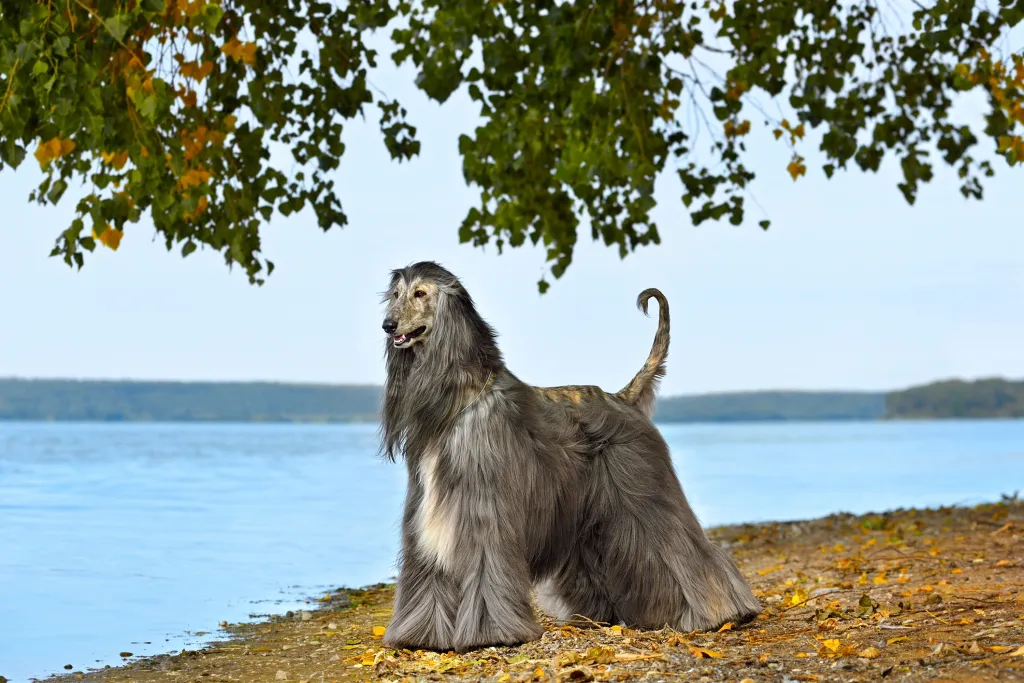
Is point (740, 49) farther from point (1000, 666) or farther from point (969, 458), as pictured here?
point (969, 458)

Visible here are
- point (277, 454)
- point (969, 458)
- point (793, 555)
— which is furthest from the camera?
point (277, 454)

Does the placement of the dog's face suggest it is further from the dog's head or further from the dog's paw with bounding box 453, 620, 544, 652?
the dog's paw with bounding box 453, 620, 544, 652

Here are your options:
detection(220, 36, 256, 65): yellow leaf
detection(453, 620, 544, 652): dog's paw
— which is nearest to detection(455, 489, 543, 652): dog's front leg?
detection(453, 620, 544, 652): dog's paw

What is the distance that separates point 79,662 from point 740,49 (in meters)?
7.41

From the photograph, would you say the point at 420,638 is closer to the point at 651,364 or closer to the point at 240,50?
the point at 651,364

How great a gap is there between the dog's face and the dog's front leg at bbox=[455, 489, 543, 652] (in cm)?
80

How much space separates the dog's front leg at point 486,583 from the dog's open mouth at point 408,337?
31.2 inches

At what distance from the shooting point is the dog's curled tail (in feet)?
19.7

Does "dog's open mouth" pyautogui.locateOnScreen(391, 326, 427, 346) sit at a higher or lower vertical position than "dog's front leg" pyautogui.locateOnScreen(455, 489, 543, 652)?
higher

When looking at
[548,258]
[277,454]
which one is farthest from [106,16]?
[277,454]

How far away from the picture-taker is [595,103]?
30.2ft

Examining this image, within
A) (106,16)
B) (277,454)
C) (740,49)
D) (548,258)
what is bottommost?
(277,454)

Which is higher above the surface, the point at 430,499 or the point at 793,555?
the point at 430,499

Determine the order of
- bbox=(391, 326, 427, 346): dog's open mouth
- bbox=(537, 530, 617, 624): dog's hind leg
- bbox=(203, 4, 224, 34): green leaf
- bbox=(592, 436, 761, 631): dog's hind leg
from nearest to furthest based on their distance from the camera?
bbox=(391, 326, 427, 346): dog's open mouth < bbox=(592, 436, 761, 631): dog's hind leg < bbox=(537, 530, 617, 624): dog's hind leg < bbox=(203, 4, 224, 34): green leaf
